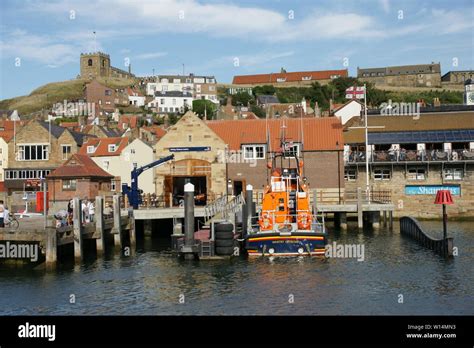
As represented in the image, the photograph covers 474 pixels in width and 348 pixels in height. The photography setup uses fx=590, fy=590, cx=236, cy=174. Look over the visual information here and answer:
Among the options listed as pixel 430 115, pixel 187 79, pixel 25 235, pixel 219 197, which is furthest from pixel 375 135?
pixel 187 79

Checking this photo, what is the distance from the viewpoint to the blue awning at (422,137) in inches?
2158

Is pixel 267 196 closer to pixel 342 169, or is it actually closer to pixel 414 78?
pixel 342 169

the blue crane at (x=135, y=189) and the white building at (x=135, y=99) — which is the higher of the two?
the white building at (x=135, y=99)

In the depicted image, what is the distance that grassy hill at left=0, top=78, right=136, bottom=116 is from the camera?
160 metres

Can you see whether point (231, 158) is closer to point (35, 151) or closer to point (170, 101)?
point (35, 151)

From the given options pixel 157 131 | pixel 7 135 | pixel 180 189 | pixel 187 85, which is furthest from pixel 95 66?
pixel 180 189

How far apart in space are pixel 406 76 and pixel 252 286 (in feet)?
504

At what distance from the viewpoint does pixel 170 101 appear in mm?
141875

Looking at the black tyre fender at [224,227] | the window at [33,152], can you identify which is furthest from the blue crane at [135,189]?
the window at [33,152]

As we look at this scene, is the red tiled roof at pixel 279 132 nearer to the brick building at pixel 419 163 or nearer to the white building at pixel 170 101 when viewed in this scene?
the brick building at pixel 419 163

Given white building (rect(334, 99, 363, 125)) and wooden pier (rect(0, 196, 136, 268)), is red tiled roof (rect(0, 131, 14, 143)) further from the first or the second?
white building (rect(334, 99, 363, 125))

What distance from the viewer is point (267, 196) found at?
33.1 meters

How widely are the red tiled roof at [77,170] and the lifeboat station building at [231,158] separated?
5.59 meters
